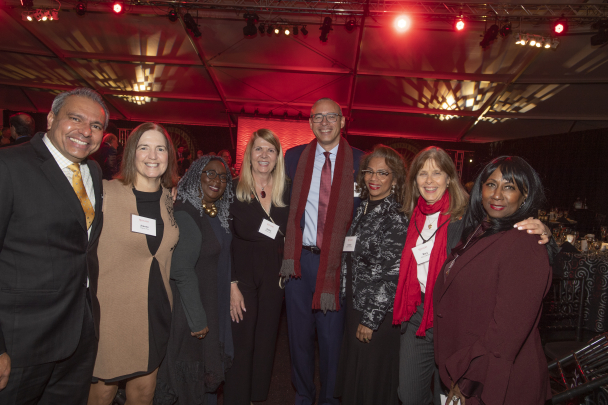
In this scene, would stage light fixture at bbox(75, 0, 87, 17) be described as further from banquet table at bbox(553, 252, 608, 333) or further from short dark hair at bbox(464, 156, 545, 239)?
banquet table at bbox(553, 252, 608, 333)

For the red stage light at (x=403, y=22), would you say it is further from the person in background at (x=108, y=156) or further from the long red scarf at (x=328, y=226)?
the person in background at (x=108, y=156)

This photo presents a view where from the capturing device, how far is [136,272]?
1.97 metres

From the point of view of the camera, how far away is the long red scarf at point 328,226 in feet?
8.54

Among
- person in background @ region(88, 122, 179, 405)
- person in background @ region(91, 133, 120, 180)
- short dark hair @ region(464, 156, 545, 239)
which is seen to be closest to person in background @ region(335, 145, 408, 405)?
short dark hair @ region(464, 156, 545, 239)

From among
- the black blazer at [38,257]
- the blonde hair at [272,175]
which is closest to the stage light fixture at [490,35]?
the blonde hair at [272,175]

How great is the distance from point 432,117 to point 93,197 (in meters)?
10.1

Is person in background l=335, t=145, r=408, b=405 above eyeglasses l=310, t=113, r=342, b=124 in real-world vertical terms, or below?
below

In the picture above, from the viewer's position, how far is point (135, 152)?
2094mm

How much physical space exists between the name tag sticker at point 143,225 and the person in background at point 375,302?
132cm

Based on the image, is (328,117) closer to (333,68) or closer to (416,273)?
(416,273)

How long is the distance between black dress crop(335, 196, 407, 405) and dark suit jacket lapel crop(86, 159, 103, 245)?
5.22 ft

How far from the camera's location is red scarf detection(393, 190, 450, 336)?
2.13 metres

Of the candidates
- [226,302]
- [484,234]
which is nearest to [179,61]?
[226,302]

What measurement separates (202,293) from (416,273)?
1.44m
